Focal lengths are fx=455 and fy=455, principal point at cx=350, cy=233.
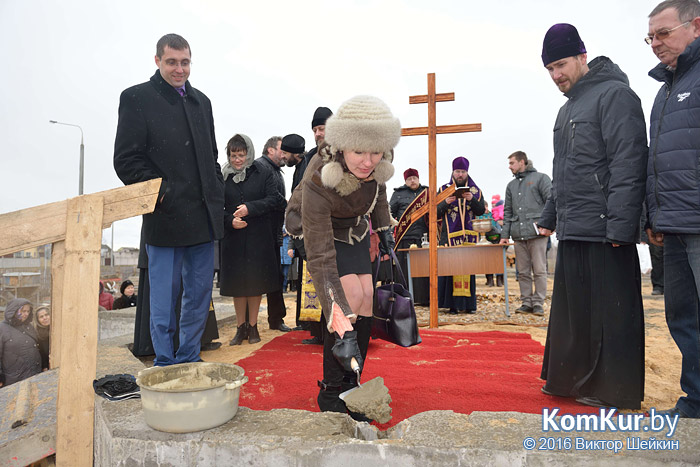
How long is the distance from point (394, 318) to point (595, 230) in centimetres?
120

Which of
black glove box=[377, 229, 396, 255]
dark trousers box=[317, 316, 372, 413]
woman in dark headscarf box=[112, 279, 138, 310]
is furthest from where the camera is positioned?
woman in dark headscarf box=[112, 279, 138, 310]

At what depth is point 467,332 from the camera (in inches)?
189

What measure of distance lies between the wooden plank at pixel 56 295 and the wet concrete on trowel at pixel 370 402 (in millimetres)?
1363

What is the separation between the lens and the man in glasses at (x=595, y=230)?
2365mm

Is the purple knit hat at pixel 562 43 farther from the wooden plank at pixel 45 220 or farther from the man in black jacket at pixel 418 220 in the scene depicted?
the man in black jacket at pixel 418 220

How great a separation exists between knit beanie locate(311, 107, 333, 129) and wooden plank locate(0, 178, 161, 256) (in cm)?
223

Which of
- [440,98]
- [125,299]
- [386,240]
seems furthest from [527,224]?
[125,299]

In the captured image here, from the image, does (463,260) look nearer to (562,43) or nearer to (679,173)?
(562,43)

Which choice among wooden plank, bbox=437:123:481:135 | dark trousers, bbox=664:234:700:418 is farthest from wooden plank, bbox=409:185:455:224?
dark trousers, bbox=664:234:700:418

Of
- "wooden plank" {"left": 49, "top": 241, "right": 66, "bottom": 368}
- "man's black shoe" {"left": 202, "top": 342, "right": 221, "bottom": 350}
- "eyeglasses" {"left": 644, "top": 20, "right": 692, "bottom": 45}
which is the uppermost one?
"eyeglasses" {"left": 644, "top": 20, "right": 692, "bottom": 45}

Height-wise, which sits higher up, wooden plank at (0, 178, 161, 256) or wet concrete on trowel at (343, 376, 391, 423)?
wooden plank at (0, 178, 161, 256)

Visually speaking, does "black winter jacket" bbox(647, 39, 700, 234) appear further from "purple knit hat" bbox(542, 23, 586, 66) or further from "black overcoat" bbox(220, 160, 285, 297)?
"black overcoat" bbox(220, 160, 285, 297)

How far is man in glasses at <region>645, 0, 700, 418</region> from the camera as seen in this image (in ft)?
6.83

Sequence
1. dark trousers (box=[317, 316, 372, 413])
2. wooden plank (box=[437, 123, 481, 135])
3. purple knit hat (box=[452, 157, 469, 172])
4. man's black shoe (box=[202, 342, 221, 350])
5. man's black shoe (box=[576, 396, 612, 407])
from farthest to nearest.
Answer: purple knit hat (box=[452, 157, 469, 172]) < wooden plank (box=[437, 123, 481, 135]) < man's black shoe (box=[202, 342, 221, 350]) < man's black shoe (box=[576, 396, 612, 407]) < dark trousers (box=[317, 316, 372, 413])
